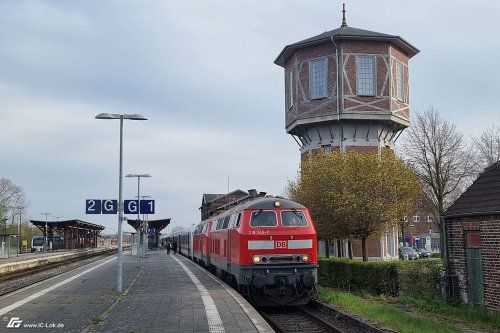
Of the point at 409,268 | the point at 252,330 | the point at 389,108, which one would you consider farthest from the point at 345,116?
the point at 252,330

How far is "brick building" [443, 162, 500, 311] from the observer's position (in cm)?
1570

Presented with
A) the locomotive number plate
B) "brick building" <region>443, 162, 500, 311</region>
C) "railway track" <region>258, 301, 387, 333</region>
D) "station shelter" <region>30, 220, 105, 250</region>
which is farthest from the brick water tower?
"station shelter" <region>30, 220, 105, 250</region>

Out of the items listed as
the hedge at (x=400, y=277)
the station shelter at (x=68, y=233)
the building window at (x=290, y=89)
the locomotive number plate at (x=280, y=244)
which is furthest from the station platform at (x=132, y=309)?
the station shelter at (x=68, y=233)

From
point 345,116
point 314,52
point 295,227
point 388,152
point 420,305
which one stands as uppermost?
point 314,52

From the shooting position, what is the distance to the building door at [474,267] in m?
16.4

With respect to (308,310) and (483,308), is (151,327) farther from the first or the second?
(483,308)

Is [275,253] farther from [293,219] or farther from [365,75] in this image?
[365,75]

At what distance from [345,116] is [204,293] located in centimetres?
2447

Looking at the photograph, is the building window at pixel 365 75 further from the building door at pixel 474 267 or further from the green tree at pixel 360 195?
the building door at pixel 474 267

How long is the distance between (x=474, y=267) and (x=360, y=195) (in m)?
10.9

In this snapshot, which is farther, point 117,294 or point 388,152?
point 388,152

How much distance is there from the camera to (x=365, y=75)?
132 feet

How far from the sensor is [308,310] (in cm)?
1617

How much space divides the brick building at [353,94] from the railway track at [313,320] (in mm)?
24193
